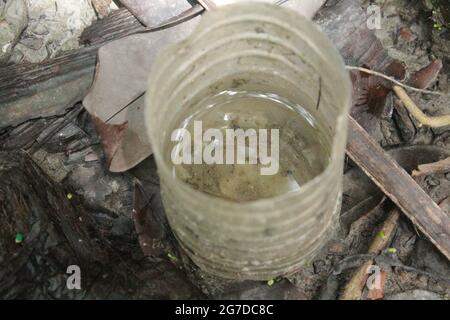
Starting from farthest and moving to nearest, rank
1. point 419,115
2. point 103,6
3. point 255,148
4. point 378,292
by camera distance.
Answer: point 103,6, point 419,115, point 255,148, point 378,292

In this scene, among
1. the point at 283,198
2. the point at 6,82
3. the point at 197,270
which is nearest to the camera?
the point at 283,198

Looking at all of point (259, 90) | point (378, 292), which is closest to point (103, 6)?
point (259, 90)

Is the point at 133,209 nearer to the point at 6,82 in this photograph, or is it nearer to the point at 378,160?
the point at 6,82

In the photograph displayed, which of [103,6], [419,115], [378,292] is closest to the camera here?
[378,292]

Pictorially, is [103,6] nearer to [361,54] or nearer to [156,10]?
[156,10]

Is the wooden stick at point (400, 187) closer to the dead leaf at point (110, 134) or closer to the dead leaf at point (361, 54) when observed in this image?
the dead leaf at point (361, 54)
